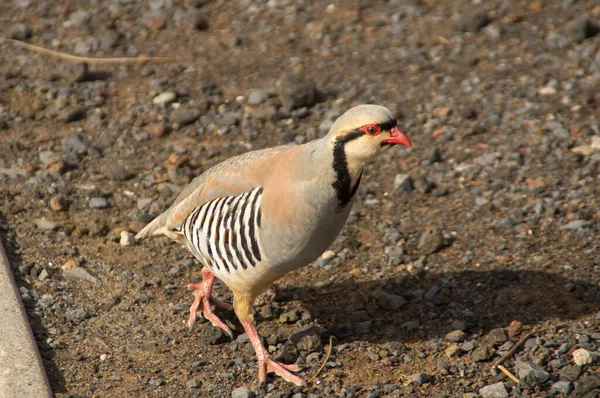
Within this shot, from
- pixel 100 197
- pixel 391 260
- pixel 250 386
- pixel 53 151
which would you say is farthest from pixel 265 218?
pixel 53 151

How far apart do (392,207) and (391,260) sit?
576 mm

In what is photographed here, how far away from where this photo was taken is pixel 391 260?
5.13 metres

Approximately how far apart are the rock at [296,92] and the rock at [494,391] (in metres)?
3.10

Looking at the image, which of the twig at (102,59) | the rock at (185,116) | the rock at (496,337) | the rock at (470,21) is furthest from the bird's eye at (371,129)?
the rock at (470,21)

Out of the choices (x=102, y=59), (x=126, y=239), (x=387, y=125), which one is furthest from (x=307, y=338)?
(x=102, y=59)

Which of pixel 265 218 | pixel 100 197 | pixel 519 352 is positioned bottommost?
pixel 519 352

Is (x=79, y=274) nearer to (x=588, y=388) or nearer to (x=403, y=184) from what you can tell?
(x=403, y=184)

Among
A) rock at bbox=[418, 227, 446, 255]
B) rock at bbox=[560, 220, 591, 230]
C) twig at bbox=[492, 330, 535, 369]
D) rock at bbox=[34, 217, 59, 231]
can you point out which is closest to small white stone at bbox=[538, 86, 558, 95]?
rock at bbox=[560, 220, 591, 230]

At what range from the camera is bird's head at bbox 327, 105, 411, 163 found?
3889mm

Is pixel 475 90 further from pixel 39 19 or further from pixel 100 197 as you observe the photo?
pixel 39 19

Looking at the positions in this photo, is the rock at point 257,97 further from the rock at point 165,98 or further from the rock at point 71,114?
the rock at point 71,114

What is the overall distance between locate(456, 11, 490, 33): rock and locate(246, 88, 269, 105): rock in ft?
6.36

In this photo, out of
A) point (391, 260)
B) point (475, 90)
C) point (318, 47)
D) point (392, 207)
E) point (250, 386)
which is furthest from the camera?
point (318, 47)

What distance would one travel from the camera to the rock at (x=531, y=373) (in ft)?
13.2
